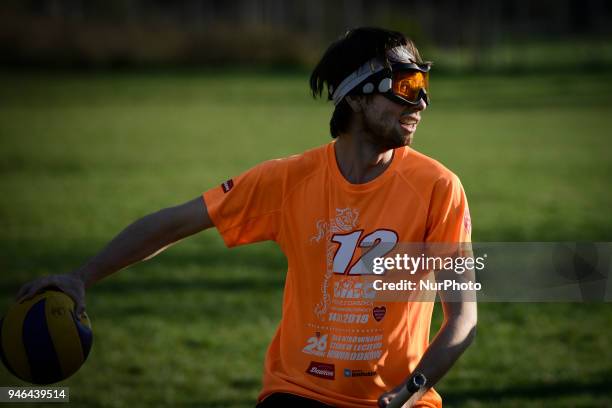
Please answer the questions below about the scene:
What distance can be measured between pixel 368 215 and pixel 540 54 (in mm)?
48633

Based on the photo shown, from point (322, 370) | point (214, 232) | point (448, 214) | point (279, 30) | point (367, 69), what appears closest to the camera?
point (448, 214)

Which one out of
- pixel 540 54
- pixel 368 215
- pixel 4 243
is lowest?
pixel 540 54

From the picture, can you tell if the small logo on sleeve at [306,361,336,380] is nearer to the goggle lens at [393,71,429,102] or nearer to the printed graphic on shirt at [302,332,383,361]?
the printed graphic on shirt at [302,332,383,361]

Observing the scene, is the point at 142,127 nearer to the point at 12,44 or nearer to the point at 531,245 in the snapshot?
the point at 531,245

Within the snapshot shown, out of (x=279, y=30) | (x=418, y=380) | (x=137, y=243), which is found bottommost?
(x=279, y=30)

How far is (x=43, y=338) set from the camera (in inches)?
145

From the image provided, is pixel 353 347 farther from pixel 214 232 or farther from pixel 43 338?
pixel 214 232

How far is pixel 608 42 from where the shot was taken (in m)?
50.0

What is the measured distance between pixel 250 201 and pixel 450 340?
43.9 inches

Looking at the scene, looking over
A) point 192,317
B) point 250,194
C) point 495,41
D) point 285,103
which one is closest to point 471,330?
point 250,194

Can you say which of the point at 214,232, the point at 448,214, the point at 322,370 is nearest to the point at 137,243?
the point at 322,370

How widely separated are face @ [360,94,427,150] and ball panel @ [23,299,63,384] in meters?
1.57

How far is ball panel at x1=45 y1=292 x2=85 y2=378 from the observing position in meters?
3.66

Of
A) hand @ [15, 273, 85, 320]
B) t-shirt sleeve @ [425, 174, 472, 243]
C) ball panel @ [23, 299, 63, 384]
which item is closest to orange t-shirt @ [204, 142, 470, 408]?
t-shirt sleeve @ [425, 174, 472, 243]
